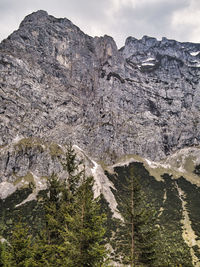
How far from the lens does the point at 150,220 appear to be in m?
19.5

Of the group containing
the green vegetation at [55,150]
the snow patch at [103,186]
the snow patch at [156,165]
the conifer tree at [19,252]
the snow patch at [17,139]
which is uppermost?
the snow patch at [17,139]

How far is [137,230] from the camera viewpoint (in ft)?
64.7

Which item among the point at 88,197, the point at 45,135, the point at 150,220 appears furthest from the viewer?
the point at 45,135

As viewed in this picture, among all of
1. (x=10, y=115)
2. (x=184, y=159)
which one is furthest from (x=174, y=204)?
(x=10, y=115)

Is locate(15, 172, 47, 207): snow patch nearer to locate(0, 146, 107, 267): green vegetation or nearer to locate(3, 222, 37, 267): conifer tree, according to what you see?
locate(3, 222, 37, 267): conifer tree

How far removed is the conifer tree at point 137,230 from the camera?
60.1 ft

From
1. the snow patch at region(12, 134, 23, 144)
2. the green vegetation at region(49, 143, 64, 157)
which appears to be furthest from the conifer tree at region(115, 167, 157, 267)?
the snow patch at region(12, 134, 23, 144)

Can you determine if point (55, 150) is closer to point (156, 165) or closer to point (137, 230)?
point (156, 165)

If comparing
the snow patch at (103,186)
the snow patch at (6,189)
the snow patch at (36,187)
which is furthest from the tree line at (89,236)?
the snow patch at (6,189)

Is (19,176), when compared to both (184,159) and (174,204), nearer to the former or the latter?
(174,204)

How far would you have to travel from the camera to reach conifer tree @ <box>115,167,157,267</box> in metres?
18.3

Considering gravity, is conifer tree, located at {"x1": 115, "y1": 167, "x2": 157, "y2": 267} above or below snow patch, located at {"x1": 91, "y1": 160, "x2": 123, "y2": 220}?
below

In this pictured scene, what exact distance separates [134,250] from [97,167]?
158491 millimetres

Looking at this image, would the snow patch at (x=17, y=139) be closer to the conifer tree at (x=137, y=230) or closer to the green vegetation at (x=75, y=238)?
the green vegetation at (x=75, y=238)
